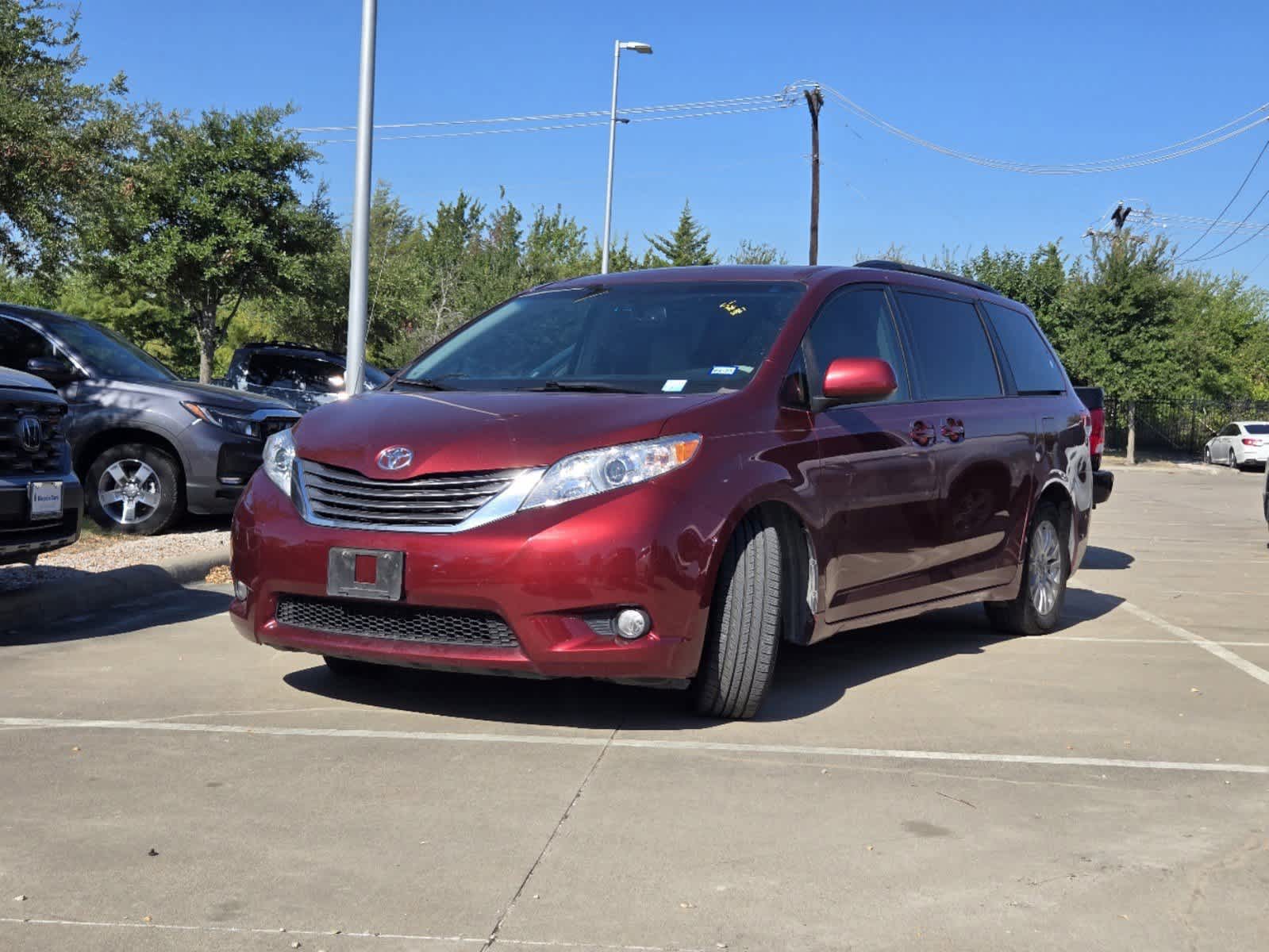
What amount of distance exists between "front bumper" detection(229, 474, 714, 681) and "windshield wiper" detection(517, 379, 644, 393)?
702 millimetres

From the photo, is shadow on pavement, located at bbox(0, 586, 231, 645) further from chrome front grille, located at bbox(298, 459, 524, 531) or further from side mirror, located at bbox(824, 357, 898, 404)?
side mirror, located at bbox(824, 357, 898, 404)

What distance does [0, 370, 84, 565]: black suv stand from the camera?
7.05 m

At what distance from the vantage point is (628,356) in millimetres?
6129

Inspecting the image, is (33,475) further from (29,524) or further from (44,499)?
(29,524)

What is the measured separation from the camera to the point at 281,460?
5.69 meters

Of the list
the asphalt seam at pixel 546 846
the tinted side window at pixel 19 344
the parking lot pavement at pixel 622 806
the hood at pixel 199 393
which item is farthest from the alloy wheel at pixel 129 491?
the asphalt seam at pixel 546 846

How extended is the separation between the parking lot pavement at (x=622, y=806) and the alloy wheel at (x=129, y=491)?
4.39 meters

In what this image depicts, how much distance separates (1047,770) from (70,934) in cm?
314

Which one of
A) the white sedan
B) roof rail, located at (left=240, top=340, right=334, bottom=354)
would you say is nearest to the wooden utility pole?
the white sedan

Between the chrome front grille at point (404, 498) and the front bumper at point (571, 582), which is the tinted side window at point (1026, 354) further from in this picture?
the chrome front grille at point (404, 498)

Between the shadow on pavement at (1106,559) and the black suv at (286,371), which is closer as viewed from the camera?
the shadow on pavement at (1106,559)

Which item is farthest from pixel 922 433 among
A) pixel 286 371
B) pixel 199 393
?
pixel 286 371

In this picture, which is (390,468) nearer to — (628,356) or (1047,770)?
(628,356)

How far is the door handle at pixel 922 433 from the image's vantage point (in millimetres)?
6582
